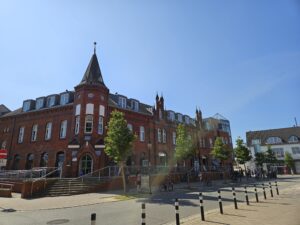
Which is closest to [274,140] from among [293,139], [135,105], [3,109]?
[293,139]

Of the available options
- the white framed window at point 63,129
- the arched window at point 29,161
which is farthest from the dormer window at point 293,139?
the arched window at point 29,161

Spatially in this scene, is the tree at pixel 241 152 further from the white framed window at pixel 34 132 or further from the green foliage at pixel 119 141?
the white framed window at pixel 34 132

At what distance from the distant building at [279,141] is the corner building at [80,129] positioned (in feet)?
135

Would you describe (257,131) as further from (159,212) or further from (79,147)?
(159,212)

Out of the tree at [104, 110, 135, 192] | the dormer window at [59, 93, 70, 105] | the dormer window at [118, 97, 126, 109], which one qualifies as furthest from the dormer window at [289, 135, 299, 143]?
the dormer window at [59, 93, 70, 105]

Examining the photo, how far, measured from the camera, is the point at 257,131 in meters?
73.8

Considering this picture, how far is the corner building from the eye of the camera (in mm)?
26516

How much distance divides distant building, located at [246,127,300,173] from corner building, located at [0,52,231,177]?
4102 cm

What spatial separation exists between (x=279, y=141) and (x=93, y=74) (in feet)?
190

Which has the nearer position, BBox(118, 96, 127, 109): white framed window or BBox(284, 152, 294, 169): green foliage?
BBox(118, 96, 127, 109): white framed window

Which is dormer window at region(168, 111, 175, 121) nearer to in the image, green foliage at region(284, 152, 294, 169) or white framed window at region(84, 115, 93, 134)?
white framed window at region(84, 115, 93, 134)

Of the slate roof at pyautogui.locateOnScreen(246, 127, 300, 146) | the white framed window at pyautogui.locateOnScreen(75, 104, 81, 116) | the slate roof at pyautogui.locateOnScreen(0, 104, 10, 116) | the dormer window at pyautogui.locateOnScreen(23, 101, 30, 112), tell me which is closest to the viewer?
the white framed window at pyautogui.locateOnScreen(75, 104, 81, 116)

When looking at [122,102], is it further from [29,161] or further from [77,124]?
[29,161]

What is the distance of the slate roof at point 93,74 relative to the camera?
95.3 ft
